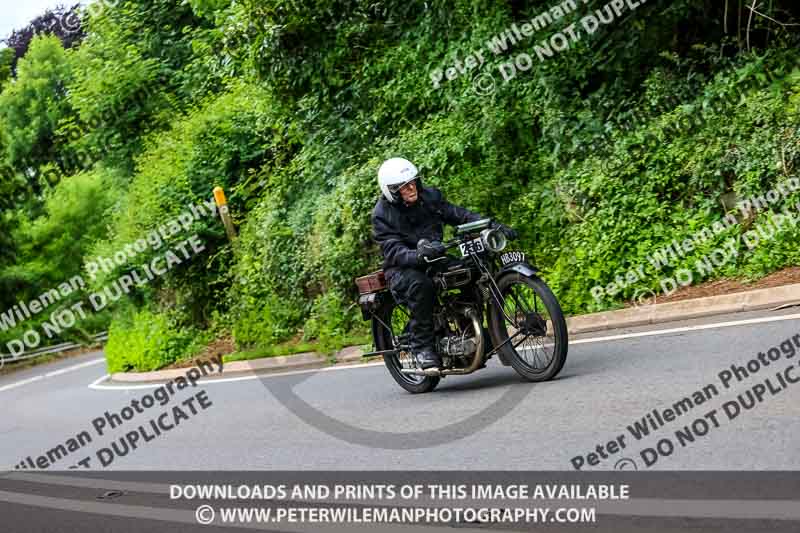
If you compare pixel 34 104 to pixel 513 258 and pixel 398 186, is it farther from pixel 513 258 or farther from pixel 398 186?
pixel 513 258

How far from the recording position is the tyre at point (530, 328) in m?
8.07

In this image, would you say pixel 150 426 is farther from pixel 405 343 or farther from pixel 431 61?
pixel 431 61

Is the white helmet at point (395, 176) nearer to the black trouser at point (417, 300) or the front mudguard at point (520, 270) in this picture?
the black trouser at point (417, 300)

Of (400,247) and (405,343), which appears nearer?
(400,247)

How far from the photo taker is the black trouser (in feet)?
29.3

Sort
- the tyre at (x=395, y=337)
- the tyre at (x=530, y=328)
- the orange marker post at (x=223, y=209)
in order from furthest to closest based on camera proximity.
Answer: the orange marker post at (x=223, y=209) → the tyre at (x=395, y=337) → the tyre at (x=530, y=328)

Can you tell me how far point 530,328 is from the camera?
8.34 m

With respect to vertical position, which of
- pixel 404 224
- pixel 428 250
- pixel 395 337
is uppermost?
pixel 404 224

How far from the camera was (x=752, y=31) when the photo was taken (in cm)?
1398

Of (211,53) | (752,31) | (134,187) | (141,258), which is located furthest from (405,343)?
(211,53)

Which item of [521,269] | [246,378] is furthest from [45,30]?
[521,269]

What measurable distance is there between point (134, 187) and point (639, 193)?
14.5 meters

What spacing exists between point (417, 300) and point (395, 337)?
941 mm

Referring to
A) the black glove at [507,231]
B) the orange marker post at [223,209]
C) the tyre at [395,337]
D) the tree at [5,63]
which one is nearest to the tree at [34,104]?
the tree at [5,63]
